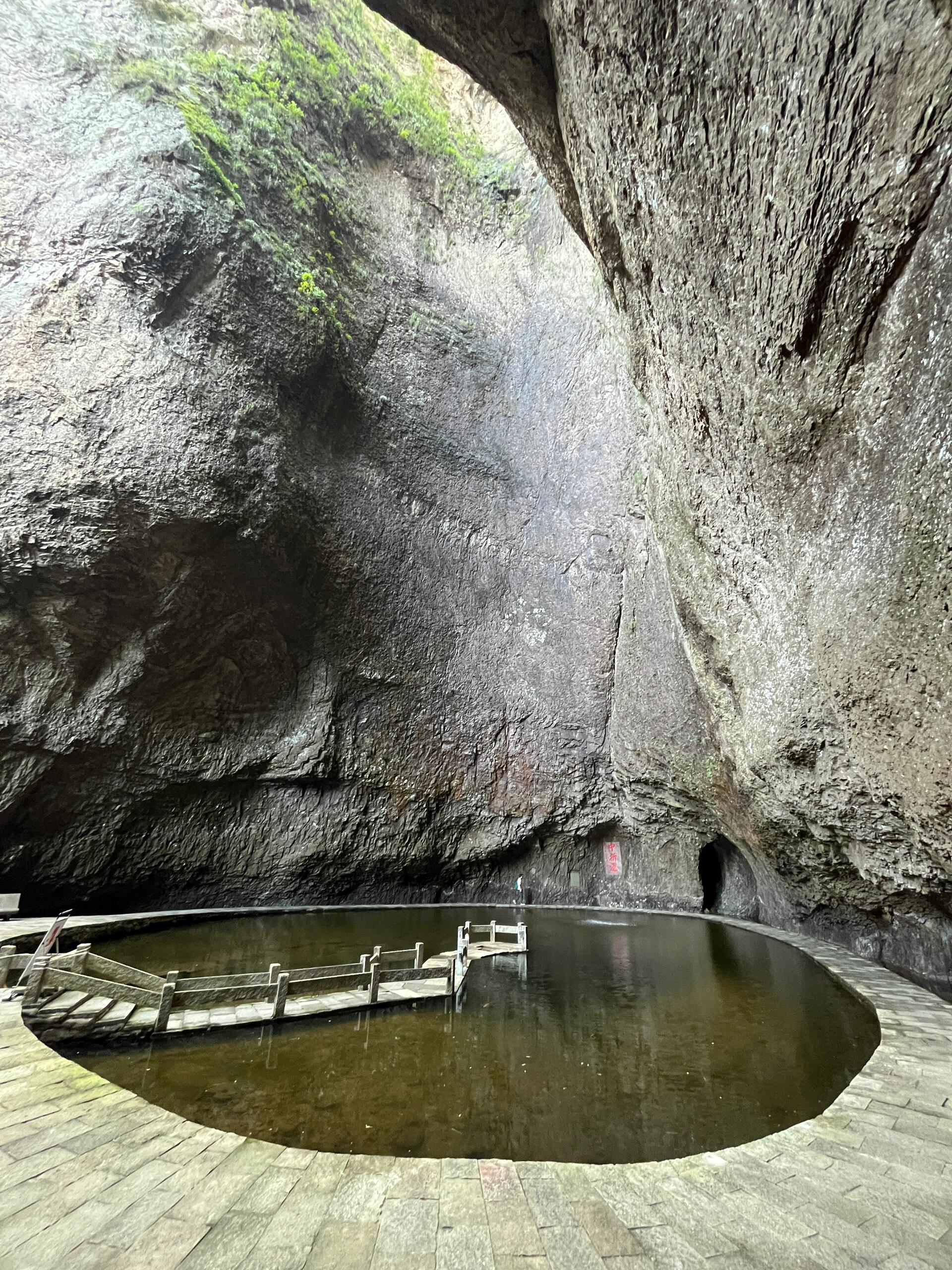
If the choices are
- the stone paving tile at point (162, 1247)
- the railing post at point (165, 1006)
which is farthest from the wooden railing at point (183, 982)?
the stone paving tile at point (162, 1247)

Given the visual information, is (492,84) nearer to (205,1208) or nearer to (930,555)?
(930,555)

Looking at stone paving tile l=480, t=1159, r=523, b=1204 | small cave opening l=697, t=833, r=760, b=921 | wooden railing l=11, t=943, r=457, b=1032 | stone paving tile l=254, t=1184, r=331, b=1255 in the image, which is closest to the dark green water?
wooden railing l=11, t=943, r=457, b=1032

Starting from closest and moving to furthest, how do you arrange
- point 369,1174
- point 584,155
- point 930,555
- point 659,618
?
point 369,1174 < point 930,555 < point 584,155 < point 659,618

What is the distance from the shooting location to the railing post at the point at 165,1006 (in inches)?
232

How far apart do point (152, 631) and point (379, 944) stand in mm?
8986

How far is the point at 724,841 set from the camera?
17797mm

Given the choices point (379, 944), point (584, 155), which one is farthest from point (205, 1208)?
point (584, 155)

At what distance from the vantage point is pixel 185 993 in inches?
249

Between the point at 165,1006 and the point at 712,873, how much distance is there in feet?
53.8

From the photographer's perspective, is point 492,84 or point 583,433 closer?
point 492,84

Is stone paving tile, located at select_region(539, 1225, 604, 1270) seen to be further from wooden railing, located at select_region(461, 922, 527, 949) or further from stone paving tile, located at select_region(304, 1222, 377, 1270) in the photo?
wooden railing, located at select_region(461, 922, 527, 949)

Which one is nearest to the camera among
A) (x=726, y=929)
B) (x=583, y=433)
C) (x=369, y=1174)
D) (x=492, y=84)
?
(x=369, y=1174)

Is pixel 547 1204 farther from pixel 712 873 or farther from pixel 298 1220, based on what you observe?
pixel 712 873

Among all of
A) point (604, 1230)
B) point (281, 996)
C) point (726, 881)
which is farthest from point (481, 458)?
point (604, 1230)
